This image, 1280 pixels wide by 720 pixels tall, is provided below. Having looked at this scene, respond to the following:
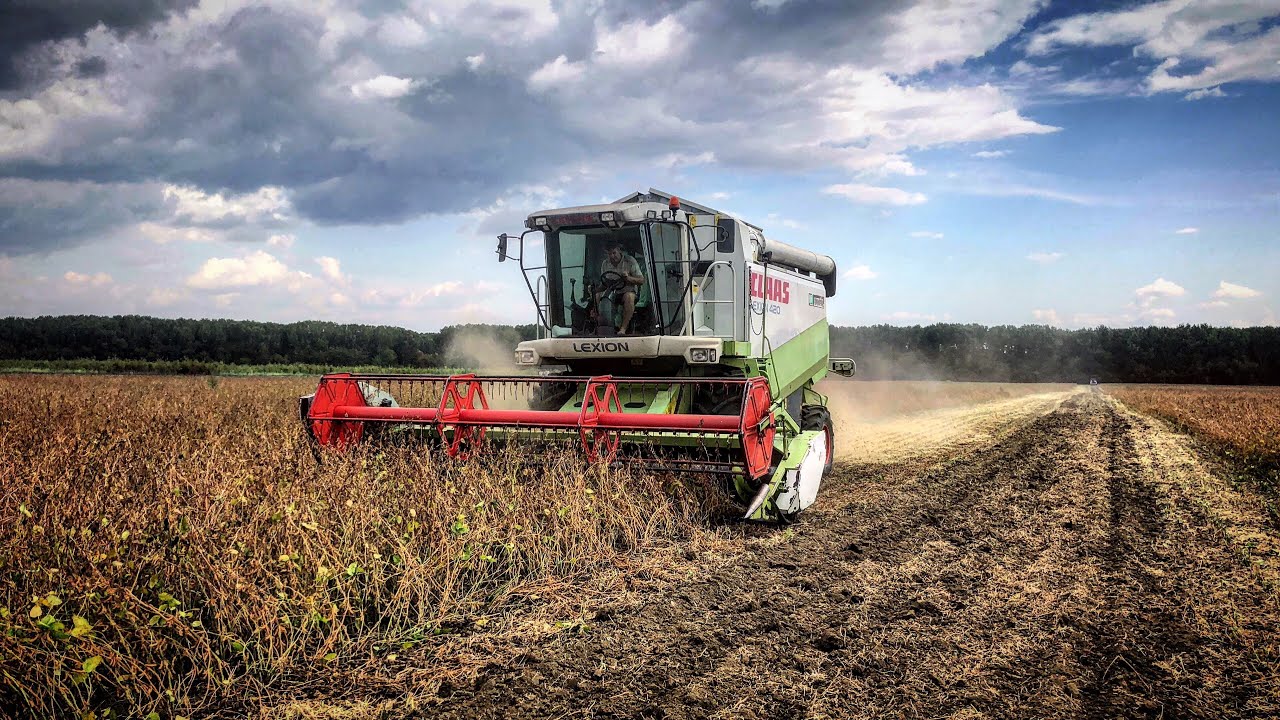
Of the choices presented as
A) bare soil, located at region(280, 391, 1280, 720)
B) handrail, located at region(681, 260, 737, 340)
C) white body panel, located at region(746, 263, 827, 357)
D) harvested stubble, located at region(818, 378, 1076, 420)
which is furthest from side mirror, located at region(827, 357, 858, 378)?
harvested stubble, located at region(818, 378, 1076, 420)

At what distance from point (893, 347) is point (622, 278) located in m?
62.7

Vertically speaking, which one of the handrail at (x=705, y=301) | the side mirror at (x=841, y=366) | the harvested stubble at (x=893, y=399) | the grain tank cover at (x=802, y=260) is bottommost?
the harvested stubble at (x=893, y=399)

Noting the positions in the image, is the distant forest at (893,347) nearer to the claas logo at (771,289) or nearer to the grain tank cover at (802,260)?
the grain tank cover at (802,260)

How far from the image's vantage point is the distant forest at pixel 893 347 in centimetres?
5025

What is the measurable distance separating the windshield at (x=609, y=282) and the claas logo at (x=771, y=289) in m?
0.84

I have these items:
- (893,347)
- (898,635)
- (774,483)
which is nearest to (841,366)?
(774,483)

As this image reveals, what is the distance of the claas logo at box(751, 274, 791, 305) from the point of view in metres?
7.75

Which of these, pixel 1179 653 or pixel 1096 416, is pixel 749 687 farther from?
pixel 1096 416

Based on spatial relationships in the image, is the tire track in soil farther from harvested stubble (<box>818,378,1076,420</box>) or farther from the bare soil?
harvested stubble (<box>818,378,1076,420</box>)

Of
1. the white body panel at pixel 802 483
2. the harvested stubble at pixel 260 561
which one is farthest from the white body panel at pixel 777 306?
Answer: the harvested stubble at pixel 260 561

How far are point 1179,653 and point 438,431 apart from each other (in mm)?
5373

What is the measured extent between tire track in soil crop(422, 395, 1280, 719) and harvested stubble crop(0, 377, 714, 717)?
69 cm

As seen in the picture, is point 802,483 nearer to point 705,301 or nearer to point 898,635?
point 705,301

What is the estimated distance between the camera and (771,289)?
824 cm
